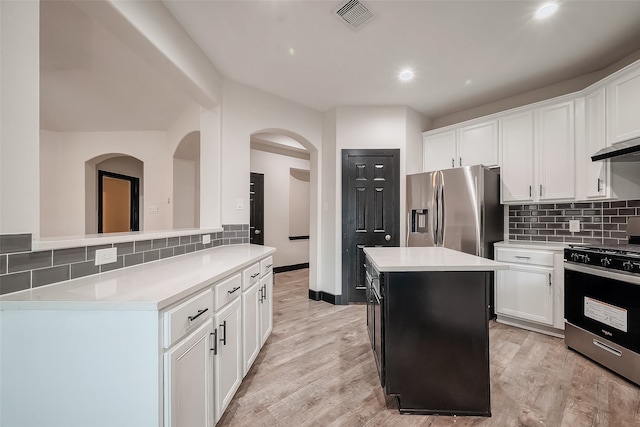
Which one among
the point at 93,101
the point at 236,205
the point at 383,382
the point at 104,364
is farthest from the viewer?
the point at 93,101

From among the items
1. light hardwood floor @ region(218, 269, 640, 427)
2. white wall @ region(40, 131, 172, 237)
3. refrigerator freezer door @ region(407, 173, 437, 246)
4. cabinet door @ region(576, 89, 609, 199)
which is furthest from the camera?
white wall @ region(40, 131, 172, 237)

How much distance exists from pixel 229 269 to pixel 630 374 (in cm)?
286

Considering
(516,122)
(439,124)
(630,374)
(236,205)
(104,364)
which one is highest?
(439,124)

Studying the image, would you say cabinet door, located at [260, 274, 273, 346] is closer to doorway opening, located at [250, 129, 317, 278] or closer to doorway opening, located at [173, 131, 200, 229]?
doorway opening, located at [173, 131, 200, 229]

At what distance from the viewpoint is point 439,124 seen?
4.11 metres

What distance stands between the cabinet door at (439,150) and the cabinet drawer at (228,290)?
122 inches

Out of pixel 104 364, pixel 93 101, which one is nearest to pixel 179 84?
pixel 93 101

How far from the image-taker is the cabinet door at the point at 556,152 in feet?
8.80

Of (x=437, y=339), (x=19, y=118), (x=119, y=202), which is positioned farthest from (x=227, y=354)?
(x=119, y=202)

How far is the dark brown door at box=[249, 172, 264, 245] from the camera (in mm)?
5258

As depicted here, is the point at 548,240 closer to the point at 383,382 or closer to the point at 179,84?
the point at 383,382

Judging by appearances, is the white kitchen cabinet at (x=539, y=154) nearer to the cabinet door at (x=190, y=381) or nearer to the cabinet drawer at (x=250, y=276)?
the cabinet drawer at (x=250, y=276)

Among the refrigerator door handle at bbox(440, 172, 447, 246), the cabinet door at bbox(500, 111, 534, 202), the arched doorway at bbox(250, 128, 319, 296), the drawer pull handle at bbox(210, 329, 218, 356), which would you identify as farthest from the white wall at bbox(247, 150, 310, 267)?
the drawer pull handle at bbox(210, 329, 218, 356)

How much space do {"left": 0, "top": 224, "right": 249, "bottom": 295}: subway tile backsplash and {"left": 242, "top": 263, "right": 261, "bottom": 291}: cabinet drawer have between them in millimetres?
596
